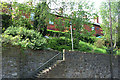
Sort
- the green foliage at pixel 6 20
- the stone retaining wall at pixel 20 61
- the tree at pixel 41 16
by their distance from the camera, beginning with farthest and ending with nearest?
the tree at pixel 41 16
the green foliage at pixel 6 20
the stone retaining wall at pixel 20 61

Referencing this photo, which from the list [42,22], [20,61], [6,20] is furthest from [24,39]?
[42,22]

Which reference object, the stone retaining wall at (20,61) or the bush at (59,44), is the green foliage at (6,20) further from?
the bush at (59,44)

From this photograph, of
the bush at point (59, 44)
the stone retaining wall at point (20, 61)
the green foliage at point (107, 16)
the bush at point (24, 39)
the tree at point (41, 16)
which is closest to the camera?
the stone retaining wall at point (20, 61)

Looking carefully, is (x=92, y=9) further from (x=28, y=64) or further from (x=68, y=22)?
(x=28, y=64)

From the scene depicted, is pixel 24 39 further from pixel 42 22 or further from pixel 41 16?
pixel 41 16

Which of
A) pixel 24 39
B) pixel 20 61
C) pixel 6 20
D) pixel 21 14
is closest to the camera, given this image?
pixel 20 61

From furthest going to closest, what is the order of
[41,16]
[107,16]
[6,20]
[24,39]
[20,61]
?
[107,16] → [41,16] → [6,20] → [24,39] → [20,61]

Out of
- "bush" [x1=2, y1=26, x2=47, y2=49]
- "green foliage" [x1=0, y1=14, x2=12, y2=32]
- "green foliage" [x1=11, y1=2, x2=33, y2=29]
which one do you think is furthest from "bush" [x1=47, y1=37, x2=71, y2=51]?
"green foliage" [x1=0, y1=14, x2=12, y2=32]

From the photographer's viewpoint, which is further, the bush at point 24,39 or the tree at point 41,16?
the tree at point 41,16

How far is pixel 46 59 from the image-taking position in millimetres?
12648

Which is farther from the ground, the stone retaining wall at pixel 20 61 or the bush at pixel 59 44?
the bush at pixel 59 44

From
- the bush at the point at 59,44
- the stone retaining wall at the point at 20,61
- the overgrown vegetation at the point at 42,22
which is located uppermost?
the overgrown vegetation at the point at 42,22

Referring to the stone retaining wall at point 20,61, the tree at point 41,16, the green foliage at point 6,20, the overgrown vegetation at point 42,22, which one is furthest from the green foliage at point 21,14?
the stone retaining wall at point 20,61

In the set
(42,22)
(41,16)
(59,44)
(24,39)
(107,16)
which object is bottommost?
(59,44)
